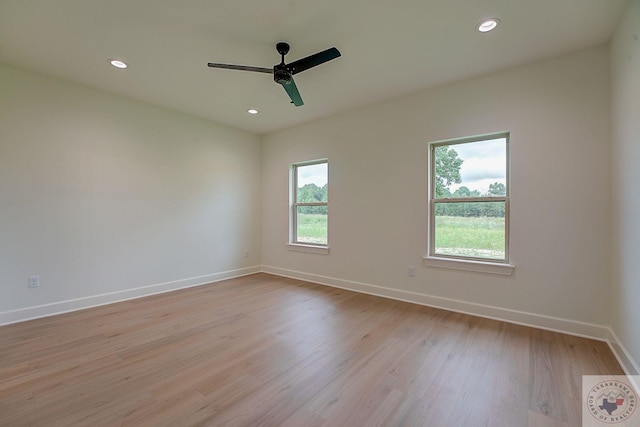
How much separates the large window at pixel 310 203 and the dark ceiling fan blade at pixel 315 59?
2230 mm

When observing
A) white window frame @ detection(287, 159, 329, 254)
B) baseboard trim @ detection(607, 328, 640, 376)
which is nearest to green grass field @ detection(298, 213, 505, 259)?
baseboard trim @ detection(607, 328, 640, 376)

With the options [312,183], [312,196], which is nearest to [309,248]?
[312,196]

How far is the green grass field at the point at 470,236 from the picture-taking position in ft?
10.5

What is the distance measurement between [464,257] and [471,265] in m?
0.16

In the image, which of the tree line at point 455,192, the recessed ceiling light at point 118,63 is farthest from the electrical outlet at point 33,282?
the tree line at point 455,192

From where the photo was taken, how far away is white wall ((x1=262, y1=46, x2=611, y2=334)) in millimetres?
2662

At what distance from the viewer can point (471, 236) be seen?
11.0 feet

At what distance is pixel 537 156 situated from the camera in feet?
9.52

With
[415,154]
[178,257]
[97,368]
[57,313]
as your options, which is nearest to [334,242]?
[415,154]

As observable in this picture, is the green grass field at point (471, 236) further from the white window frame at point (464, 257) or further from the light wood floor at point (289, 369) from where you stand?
the light wood floor at point (289, 369)

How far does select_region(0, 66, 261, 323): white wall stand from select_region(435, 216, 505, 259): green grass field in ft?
11.8

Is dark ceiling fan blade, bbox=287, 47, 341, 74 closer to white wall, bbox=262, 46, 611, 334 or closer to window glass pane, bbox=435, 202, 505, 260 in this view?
white wall, bbox=262, 46, 611, 334

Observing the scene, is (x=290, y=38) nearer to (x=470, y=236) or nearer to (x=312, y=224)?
(x=470, y=236)

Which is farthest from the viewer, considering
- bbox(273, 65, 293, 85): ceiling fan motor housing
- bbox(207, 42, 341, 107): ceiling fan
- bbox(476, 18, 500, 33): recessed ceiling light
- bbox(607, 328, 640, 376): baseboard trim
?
bbox(273, 65, 293, 85): ceiling fan motor housing
